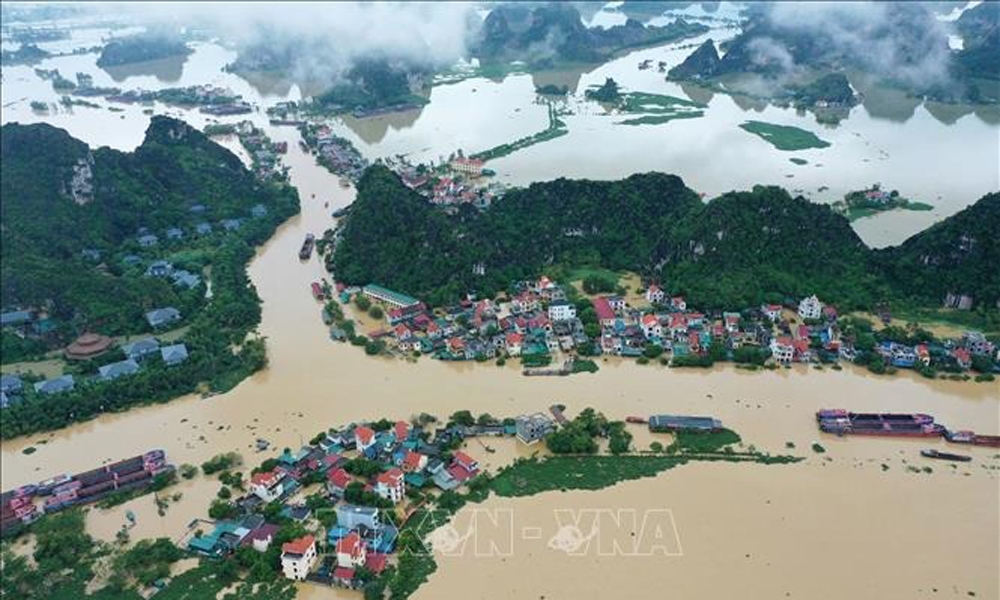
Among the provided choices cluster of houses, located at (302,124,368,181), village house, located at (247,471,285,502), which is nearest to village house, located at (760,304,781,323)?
village house, located at (247,471,285,502)

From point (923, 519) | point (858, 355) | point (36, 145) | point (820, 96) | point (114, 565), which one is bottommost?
A: point (114, 565)

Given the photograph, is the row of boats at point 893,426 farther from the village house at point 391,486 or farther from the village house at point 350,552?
the village house at point 350,552

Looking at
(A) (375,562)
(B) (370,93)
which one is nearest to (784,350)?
(A) (375,562)

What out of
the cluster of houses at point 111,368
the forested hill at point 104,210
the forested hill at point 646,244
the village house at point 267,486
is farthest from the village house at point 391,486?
the forested hill at point 104,210

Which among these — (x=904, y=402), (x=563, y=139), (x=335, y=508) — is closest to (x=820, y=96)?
(x=563, y=139)

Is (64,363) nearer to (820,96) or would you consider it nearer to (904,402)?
(904,402)

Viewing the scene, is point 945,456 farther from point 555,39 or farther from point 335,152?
point 555,39

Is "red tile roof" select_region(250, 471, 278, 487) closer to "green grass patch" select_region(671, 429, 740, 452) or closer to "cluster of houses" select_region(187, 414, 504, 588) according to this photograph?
"cluster of houses" select_region(187, 414, 504, 588)
